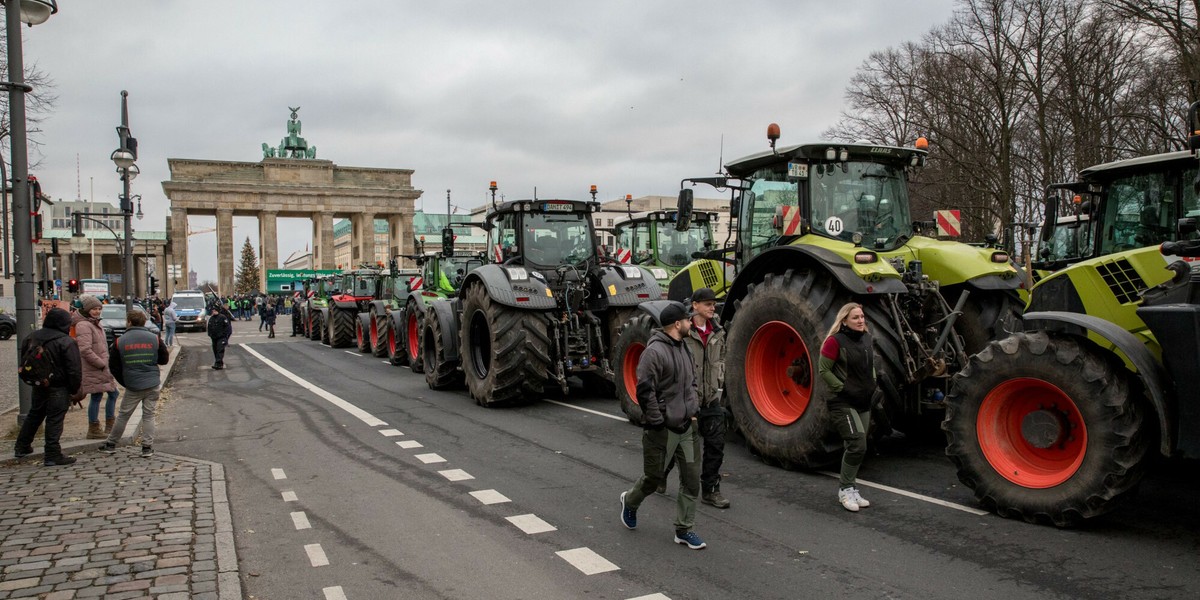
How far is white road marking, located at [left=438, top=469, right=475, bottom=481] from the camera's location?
7.77m

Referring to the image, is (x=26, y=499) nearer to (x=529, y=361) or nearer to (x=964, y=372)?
(x=529, y=361)

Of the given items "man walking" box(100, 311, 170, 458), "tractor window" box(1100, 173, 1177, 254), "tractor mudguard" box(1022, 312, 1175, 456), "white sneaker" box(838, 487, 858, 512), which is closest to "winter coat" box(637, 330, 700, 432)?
"white sneaker" box(838, 487, 858, 512)

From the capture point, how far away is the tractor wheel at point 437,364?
45.8 ft

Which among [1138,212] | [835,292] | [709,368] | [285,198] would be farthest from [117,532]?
[285,198]

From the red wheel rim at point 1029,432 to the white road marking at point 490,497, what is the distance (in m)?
3.71

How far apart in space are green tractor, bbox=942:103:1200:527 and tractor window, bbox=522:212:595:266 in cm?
755

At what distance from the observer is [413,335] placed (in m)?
17.8

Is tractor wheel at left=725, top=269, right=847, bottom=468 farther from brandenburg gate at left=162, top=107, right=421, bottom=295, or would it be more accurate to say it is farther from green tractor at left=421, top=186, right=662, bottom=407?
brandenburg gate at left=162, top=107, right=421, bottom=295

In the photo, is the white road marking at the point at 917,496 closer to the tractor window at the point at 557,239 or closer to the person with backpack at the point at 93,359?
the tractor window at the point at 557,239

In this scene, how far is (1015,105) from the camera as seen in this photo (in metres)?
26.8

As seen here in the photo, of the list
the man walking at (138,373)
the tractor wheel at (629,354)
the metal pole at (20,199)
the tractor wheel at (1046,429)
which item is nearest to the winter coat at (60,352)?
the man walking at (138,373)

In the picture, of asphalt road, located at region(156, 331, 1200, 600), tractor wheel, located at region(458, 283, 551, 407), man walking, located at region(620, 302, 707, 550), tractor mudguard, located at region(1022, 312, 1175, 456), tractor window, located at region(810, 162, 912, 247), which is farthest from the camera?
tractor wheel, located at region(458, 283, 551, 407)

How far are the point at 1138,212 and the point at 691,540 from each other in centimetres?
748

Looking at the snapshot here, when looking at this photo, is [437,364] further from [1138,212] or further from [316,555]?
[1138,212]
